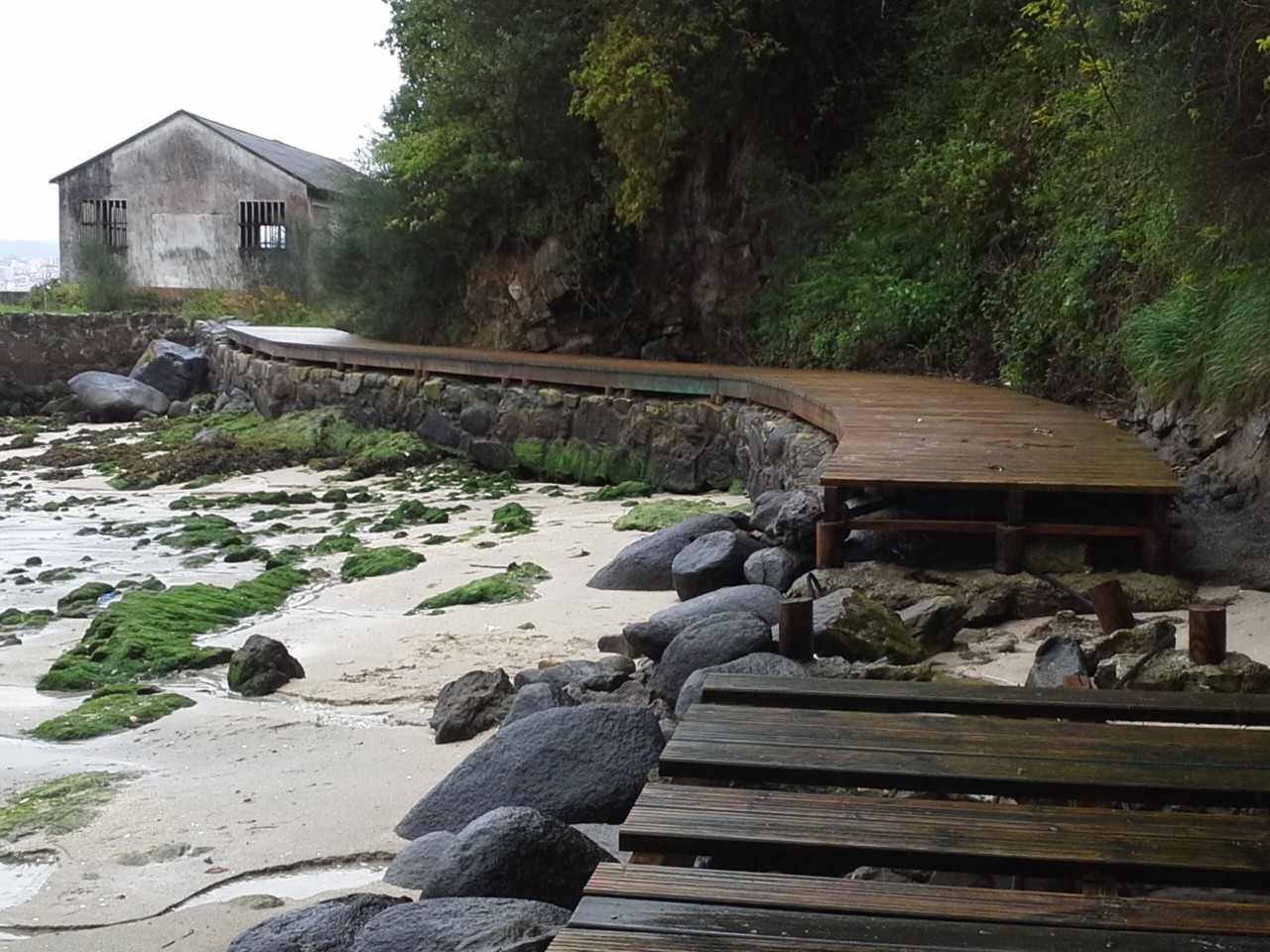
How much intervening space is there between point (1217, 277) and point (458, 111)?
9.99m

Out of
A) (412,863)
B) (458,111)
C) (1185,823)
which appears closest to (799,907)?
(1185,823)

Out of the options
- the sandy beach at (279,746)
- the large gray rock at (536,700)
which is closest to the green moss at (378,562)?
the sandy beach at (279,746)

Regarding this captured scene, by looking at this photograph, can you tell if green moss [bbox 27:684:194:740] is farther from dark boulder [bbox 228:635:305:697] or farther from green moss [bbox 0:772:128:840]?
green moss [bbox 0:772:128:840]

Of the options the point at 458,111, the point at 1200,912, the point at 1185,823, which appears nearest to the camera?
the point at 1200,912

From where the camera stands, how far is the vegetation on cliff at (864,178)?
630 cm

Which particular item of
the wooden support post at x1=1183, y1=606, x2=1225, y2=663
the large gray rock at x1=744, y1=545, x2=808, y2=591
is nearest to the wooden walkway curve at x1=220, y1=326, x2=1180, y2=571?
the large gray rock at x1=744, y1=545, x2=808, y2=591

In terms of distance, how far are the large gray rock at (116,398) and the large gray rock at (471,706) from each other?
15.4 metres

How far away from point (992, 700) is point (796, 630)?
118 cm

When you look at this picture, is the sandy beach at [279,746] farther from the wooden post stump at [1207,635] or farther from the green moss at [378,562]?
the wooden post stump at [1207,635]

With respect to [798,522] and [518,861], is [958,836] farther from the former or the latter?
[798,522]

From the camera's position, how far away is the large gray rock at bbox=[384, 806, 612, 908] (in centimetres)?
281

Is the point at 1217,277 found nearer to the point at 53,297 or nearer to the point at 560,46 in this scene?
the point at 560,46

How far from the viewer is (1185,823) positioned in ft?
7.27

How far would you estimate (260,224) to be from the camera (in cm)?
2861
